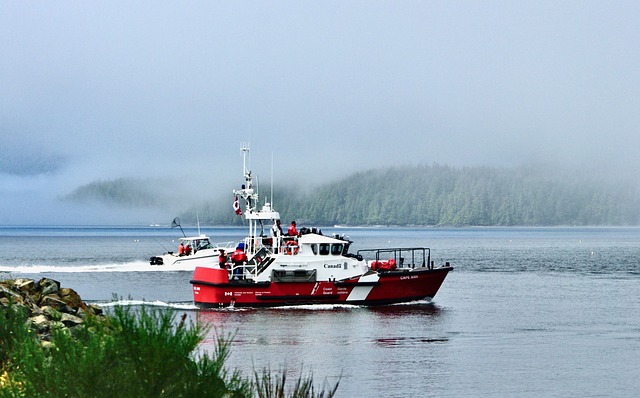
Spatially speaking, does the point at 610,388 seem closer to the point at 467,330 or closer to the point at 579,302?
the point at 467,330

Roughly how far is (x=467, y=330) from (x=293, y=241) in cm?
966

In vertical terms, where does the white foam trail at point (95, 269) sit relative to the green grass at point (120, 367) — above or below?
below

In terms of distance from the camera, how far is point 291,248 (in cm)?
4494

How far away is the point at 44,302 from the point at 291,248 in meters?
17.3

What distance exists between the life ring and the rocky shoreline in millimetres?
13790

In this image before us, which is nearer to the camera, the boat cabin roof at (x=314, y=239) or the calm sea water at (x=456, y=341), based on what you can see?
the calm sea water at (x=456, y=341)

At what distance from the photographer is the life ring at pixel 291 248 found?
44.8 metres

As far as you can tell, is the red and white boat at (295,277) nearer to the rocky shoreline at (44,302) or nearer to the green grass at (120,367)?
the rocky shoreline at (44,302)

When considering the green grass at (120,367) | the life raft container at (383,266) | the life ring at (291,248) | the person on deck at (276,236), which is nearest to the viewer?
the green grass at (120,367)

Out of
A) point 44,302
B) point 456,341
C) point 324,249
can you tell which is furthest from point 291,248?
point 44,302

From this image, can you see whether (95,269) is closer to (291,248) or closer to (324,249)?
(291,248)

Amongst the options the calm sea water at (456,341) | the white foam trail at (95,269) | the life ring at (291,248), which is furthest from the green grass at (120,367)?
the white foam trail at (95,269)

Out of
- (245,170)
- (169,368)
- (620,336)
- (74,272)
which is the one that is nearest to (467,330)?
(620,336)

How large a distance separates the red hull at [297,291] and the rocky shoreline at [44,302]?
12.8m
